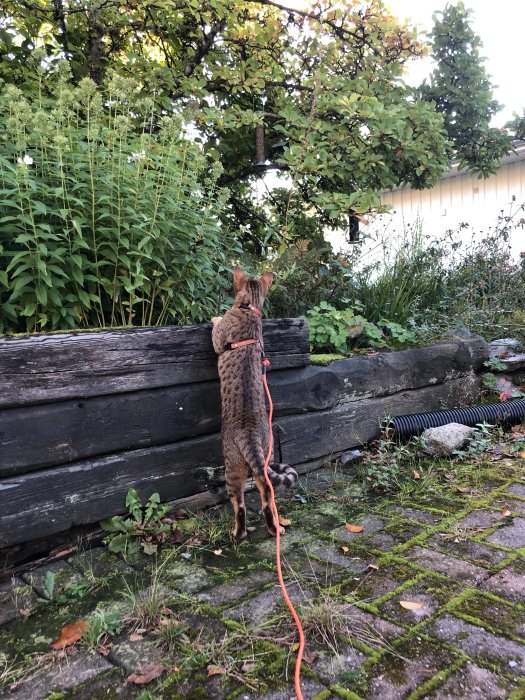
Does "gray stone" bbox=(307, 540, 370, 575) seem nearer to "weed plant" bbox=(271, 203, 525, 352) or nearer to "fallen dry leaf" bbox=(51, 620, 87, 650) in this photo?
"fallen dry leaf" bbox=(51, 620, 87, 650)

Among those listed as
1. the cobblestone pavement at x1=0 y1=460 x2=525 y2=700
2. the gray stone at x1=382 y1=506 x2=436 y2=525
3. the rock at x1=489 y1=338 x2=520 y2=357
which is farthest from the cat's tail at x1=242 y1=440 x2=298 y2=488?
the rock at x1=489 y1=338 x2=520 y2=357

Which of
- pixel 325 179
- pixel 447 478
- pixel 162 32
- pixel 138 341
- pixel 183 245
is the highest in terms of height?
pixel 162 32

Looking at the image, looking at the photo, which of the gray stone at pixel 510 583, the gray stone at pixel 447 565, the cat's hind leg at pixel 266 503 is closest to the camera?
the gray stone at pixel 510 583

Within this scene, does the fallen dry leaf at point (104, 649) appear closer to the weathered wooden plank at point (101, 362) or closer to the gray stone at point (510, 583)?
the weathered wooden plank at point (101, 362)

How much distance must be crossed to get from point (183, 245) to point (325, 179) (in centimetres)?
287

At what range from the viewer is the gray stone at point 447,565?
7.01 ft

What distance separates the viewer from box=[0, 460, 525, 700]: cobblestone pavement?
1.54m

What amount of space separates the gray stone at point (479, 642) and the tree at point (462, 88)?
220 inches

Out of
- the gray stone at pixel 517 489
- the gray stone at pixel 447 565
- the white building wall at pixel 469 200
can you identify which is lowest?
the gray stone at pixel 517 489

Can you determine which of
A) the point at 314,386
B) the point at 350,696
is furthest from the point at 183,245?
the point at 350,696

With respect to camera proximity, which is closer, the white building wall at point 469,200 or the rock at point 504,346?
the rock at point 504,346

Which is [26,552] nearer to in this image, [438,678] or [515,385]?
[438,678]

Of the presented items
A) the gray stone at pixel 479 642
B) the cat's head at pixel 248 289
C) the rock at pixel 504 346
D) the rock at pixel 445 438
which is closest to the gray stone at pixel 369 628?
the gray stone at pixel 479 642

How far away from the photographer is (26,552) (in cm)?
238
